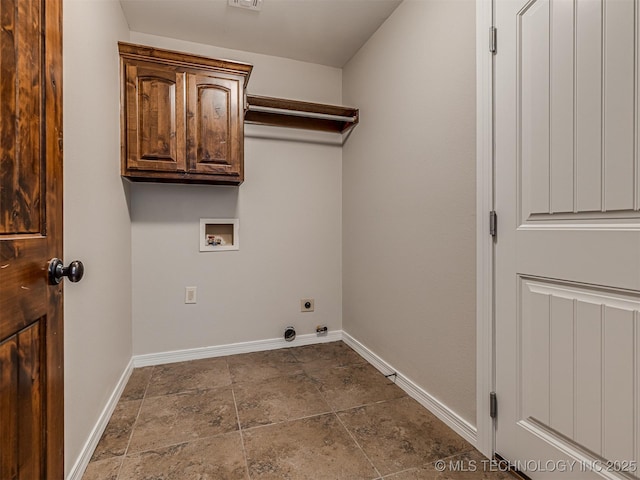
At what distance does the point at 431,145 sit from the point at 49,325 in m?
1.78

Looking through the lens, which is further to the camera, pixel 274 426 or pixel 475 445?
pixel 274 426

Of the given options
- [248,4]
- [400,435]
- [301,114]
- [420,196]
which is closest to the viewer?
[400,435]

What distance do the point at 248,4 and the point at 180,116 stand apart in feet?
2.72

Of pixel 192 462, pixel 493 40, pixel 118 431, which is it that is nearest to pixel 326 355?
pixel 192 462

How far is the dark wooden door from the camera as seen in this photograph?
28.3 inches

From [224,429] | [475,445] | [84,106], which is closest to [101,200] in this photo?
[84,106]

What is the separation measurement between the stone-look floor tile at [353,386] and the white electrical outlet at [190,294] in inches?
Result: 41.3

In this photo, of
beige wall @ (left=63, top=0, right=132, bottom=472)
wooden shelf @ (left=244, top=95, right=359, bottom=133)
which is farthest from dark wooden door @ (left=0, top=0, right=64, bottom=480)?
wooden shelf @ (left=244, top=95, right=359, bottom=133)

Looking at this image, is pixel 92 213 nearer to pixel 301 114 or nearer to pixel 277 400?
pixel 277 400

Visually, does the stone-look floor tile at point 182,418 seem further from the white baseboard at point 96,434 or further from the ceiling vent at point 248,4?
the ceiling vent at point 248,4

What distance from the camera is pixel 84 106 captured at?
4.59 ft

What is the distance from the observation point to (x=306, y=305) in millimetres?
2752

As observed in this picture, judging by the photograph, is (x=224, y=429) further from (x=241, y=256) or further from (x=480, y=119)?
(x=480, y=119)

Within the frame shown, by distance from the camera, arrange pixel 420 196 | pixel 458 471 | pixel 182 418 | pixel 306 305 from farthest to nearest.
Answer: pixel 306 305, pixel 420 196, pixel 182 418, pixel 458 471
